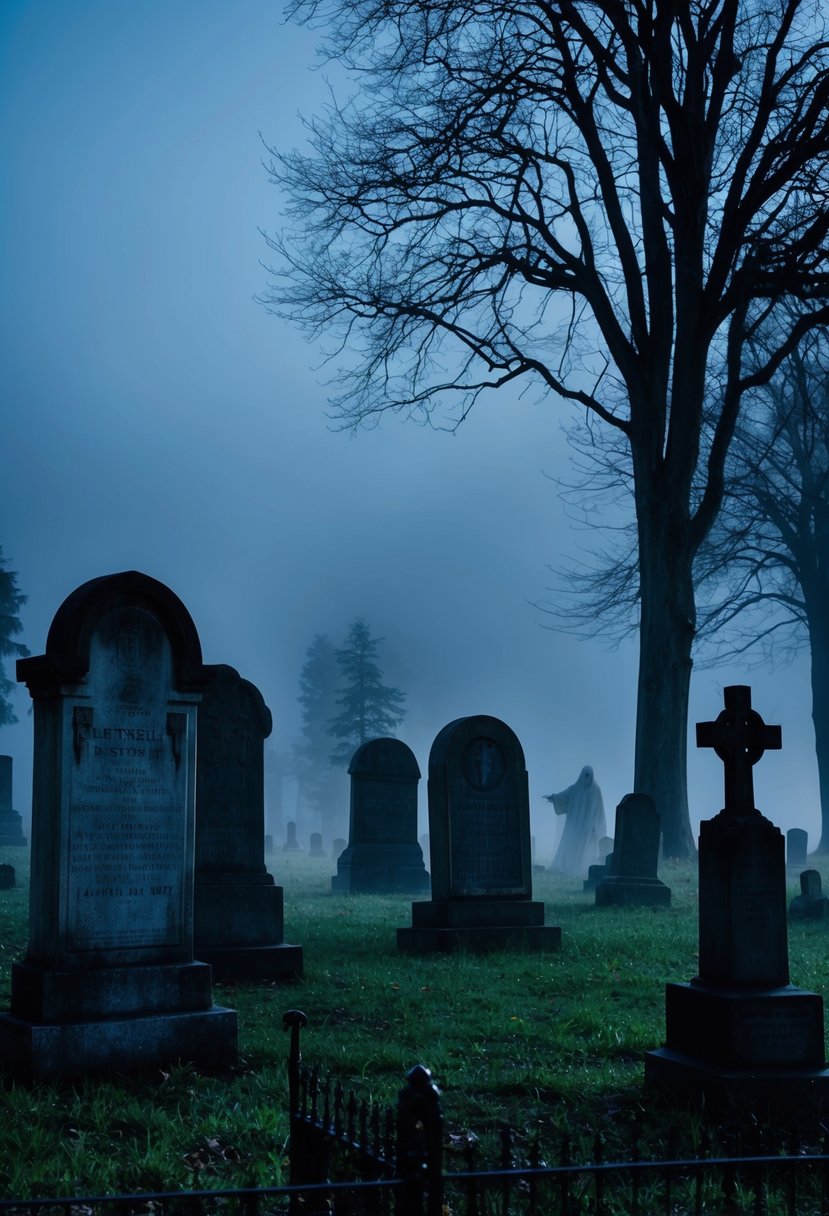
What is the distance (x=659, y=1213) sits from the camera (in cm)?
496

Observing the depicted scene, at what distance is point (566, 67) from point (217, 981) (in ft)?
52.2

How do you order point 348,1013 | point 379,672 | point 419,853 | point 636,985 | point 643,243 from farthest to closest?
point 379,672 < point 419,853 < point 643,243 < point 636,985 < point 348,1013

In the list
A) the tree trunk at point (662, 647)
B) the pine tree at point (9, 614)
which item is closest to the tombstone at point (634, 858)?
the tree trunk at point (662, 647)

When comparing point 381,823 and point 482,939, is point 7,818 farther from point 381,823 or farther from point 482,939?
point 482,939

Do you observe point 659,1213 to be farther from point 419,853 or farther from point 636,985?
point 419,853

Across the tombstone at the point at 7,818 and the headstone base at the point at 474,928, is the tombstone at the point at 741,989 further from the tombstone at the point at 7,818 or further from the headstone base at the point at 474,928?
the tombstone at the point at 7,818

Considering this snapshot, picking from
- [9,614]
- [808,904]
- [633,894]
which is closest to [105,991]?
[808,904]

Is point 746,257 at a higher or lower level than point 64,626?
higher

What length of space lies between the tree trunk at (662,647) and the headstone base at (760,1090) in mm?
13710

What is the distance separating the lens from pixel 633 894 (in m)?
17.8

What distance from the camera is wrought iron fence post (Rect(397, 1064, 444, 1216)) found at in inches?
123

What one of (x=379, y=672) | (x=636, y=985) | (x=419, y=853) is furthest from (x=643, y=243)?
(x=379, y=672)

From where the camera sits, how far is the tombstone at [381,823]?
871 inches

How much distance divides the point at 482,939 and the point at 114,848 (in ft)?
20.3
